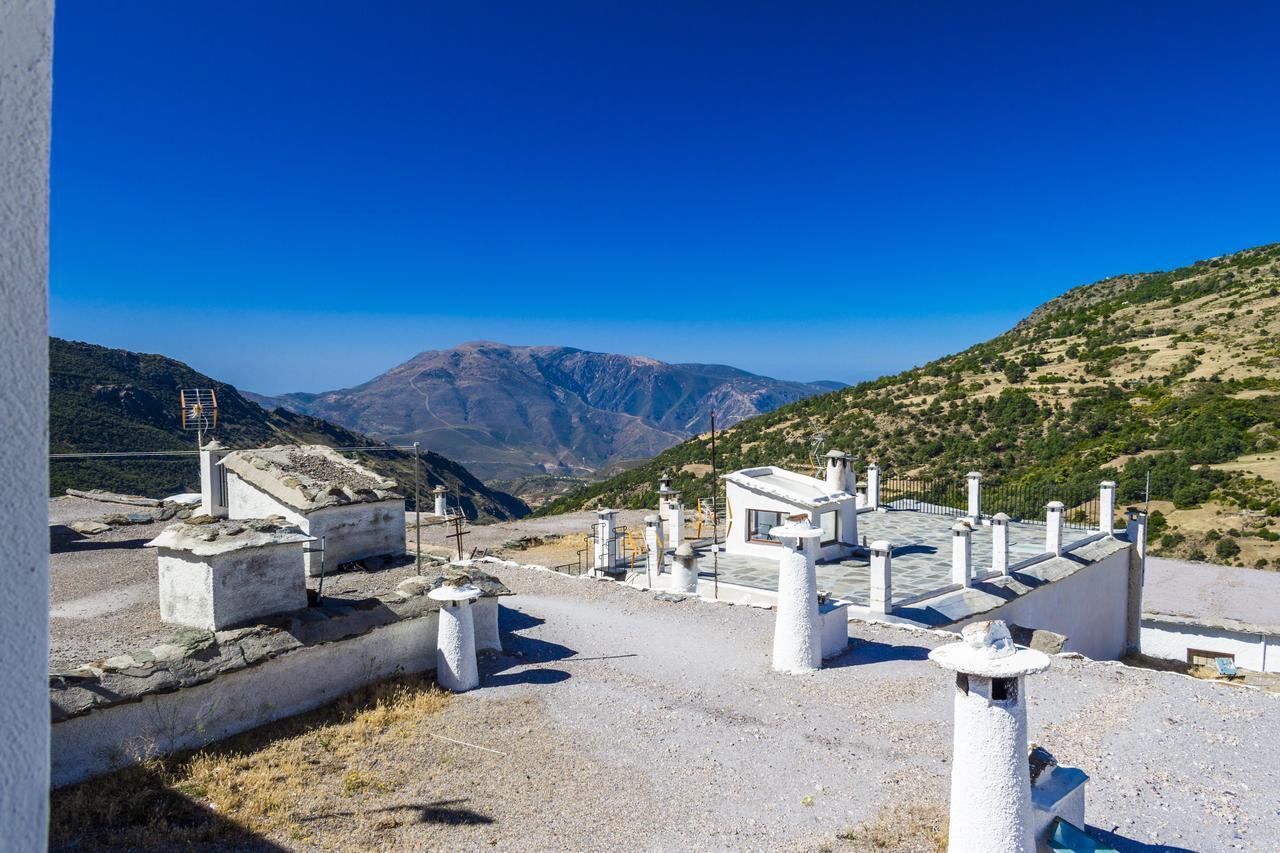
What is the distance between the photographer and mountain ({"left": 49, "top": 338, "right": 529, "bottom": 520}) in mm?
41938

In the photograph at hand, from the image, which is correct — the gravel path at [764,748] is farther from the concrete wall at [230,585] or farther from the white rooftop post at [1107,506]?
the white rooftop post at [1107,506]

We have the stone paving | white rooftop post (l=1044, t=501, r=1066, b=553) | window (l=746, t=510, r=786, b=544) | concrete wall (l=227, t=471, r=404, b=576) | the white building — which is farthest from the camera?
white rooftop post (l=1044, t=501, r=1066, b=553)

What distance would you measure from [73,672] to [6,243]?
6.67 meters

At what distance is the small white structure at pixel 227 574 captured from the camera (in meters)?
8.52

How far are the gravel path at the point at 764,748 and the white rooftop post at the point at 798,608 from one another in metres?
0.28

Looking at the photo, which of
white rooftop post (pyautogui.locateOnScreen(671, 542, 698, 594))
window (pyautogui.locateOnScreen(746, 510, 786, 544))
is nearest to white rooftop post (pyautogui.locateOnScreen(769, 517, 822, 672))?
white rooftop post (pyautogui.locateOnScreen(671, 542, 698, 594))

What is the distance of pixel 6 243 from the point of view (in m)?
1.72

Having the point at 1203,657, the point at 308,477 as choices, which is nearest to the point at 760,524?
the point at 308,477

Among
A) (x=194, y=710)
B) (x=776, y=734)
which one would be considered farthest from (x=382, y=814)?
(x=776, y=734)

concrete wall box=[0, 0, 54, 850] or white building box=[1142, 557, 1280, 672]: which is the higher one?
concrete wall box=[0, 0, 54, 850]

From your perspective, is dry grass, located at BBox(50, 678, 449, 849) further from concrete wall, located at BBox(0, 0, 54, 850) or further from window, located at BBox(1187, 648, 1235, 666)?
window, located at BBox(1187, 648, 1235, 666)

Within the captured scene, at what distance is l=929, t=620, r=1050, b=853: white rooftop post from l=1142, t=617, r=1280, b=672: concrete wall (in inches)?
637

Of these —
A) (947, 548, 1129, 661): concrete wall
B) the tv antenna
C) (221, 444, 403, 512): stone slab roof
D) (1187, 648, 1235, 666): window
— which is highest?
the tv antenna

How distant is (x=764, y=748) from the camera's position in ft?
25.4
